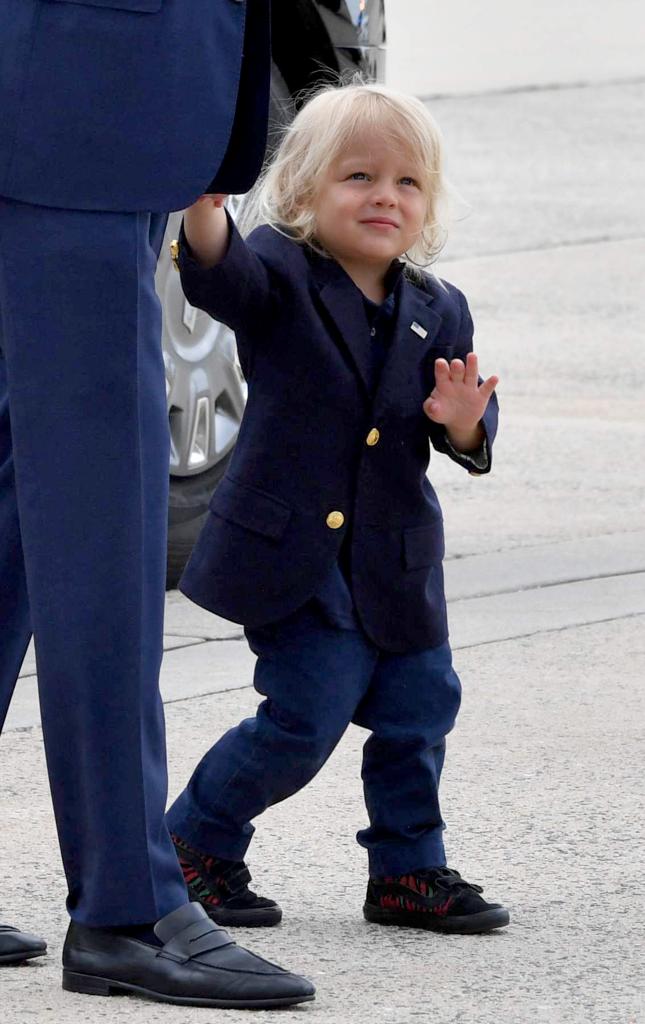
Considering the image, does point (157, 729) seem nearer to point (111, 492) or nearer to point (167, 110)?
point (111, 492)

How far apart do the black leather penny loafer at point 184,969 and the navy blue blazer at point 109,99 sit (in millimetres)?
893

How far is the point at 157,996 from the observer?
2.77 m

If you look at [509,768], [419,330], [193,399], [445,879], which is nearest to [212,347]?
[193,399]

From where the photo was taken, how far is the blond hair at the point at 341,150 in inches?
127

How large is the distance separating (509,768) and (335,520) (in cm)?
98

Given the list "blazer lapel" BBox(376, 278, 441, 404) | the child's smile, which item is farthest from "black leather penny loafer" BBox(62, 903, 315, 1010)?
the child's smile

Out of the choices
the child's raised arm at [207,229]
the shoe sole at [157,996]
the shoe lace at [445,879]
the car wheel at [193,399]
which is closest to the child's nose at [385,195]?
the child's raised arm at [207,229]

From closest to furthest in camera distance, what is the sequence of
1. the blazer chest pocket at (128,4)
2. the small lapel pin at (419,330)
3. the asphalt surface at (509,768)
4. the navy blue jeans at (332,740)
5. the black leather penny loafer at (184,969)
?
1. the blazer chest pocket at (128,4)
2. the black leather penny loafer at (184,969)
3. the asphalt surface at (509,768)
4. the navy blue jeans at (332,740)
5. the small lapel pin at (419,330)

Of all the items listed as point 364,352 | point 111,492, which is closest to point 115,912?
point 111,492

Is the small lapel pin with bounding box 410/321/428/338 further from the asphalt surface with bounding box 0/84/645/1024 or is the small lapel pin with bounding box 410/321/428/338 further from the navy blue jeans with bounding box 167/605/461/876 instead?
the asphalt surface with bounding box 0/84/645/1024

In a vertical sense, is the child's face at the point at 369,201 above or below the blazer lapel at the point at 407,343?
above

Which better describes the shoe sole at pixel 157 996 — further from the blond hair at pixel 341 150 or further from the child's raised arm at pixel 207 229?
the blond hair at pixel 341 150

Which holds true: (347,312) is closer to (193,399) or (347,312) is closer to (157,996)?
(157,996)

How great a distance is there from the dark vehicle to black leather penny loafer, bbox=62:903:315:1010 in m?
2.57
